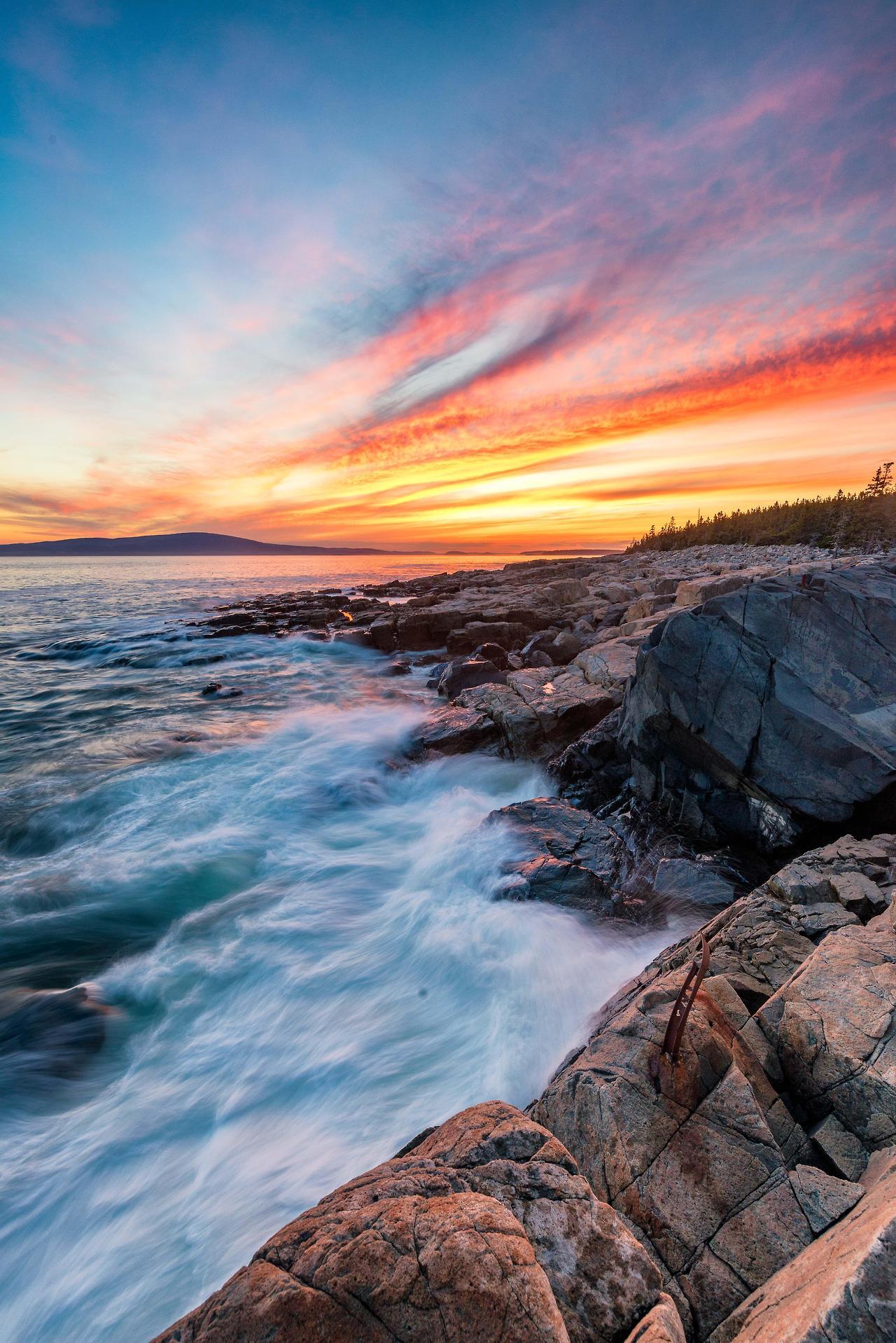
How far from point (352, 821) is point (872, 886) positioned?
940cm

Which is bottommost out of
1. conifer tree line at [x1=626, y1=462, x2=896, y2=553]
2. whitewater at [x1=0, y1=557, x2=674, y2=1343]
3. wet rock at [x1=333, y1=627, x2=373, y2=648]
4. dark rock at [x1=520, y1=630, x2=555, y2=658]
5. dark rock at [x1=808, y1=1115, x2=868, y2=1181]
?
whitewater at [x1=0, y1=557, x2=674, y2=1343]

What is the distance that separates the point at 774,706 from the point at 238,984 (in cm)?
885

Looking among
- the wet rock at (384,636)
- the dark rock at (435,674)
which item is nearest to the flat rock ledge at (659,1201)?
the dark rock at (435,674)

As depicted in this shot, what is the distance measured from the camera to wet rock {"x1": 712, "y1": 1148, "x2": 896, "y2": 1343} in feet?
6.44

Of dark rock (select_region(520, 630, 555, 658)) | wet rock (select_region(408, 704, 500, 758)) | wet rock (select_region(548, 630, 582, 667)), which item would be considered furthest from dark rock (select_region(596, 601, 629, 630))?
wet rock (select_region(408, 704, 500, 758))

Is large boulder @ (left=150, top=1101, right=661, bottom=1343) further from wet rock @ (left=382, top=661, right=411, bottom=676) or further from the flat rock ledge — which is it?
wet rock @ (left=382, top=661, right=411, bottom=676)

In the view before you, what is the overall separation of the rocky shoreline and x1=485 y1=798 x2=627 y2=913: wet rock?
0.04m

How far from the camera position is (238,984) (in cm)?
771

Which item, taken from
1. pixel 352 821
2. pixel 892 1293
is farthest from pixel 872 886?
pixel 352 821

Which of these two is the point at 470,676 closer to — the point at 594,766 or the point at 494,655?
the point at 494,655

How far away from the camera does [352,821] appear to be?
12148mm

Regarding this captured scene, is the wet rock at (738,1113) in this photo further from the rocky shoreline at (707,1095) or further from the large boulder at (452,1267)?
the large boulder at (452,1267)

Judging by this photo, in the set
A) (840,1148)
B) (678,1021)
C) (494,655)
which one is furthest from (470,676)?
(840,1148)

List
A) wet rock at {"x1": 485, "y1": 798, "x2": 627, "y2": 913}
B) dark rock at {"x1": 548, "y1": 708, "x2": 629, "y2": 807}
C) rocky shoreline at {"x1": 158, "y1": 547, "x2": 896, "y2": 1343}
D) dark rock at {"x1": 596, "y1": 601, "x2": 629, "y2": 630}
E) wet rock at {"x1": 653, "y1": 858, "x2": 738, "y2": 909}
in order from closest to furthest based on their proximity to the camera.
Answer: rocky shoreline at {"x1": 158, "y1": 547, "x2": 896, "y2": 1343}
wet rock at {"x1": 653, "y1": 858, "x2": 738, "y2": 909}
wet rock at {"x1": 485, "y1": 798, "x2": 627, "y2": 913}
dark rock at {"x1": 548, "y1": 708, "x2": 629, "y2": 807}
dark rock at {"x1": 596, "y1": 601, "x2": 629, "y2": 630}
